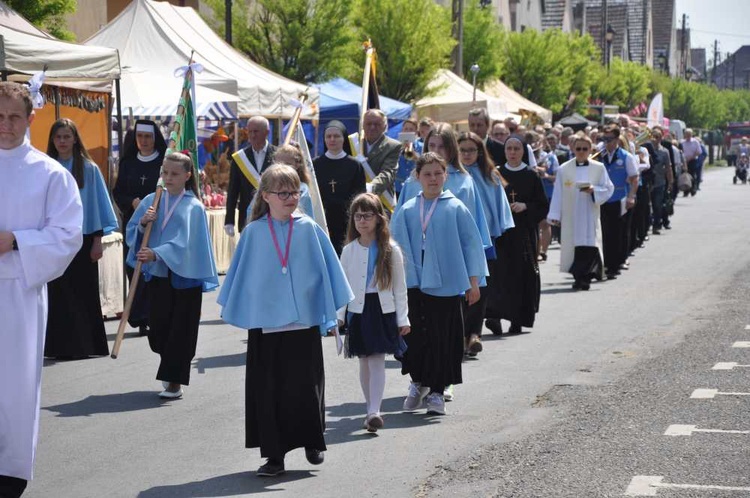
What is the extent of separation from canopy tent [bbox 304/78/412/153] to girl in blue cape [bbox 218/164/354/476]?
16105 mm

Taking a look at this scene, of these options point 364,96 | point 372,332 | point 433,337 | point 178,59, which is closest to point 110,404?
point 372,332

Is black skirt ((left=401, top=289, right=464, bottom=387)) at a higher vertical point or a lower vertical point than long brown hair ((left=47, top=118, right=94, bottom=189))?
lower

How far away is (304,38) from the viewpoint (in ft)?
85.0

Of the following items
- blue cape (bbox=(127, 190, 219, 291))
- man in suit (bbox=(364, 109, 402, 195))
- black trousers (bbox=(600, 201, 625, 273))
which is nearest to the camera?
blue cape (bbox=(127, 190, 219, 291))

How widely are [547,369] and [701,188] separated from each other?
36996 mm

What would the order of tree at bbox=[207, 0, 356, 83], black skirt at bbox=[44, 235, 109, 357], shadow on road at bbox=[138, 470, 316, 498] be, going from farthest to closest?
tree at bbox=[207, 0, 356, 83]
black skirt at bbox=[44, 235, 109, 357]
shadow on road at bbox=[138, 470, 316, 498]

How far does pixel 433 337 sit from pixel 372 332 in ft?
2.66

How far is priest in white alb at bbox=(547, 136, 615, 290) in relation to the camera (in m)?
15.9

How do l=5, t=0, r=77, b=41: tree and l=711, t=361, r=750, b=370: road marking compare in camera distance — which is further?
l=5, t=0, r=77, b=41: tree

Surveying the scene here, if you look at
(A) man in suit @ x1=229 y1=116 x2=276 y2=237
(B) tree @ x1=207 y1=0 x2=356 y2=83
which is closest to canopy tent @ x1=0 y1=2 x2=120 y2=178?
(A) man in suit @ x1=229 y1=116 x2=276 y2=237

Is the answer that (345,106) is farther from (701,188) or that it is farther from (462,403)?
(701,188)

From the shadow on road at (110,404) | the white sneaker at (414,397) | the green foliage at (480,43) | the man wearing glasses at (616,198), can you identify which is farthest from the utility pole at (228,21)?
the white sneaker at (414,397)

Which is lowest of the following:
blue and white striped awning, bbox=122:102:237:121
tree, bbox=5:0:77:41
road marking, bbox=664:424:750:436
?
road marking, bbox=664:424:750:436

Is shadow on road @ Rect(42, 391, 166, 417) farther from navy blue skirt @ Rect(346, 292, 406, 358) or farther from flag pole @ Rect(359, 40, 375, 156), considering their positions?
flag pole @ Rect(359, 40, 375, 156)
